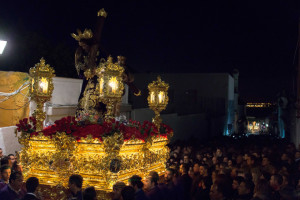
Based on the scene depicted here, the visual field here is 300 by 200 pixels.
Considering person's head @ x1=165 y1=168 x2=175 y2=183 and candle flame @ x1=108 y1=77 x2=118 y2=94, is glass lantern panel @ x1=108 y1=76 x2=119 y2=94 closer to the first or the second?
candle flame @ x1=108 y1=77 x2=118 y2=94

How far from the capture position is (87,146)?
7801 millimetres

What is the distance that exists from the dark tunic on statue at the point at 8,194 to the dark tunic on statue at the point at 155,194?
208 cm

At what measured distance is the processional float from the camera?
24.7 feet

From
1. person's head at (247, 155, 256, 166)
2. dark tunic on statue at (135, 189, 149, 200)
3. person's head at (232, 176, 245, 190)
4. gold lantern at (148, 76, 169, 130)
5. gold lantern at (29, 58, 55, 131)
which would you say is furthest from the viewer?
person's head at (247, 155, 256, 166)

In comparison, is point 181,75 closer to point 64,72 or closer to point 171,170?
point 64,72

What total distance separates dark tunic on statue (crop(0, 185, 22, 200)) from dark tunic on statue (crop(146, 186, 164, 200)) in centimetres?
208

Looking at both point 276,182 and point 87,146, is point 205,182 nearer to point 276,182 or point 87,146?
point 276,182

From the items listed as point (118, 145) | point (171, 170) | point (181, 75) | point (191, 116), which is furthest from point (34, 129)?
point (181, 75)

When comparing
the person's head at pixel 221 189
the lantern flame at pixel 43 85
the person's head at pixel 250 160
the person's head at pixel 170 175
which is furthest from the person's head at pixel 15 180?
the person's head at pixel 250 160

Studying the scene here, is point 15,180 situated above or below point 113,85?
below

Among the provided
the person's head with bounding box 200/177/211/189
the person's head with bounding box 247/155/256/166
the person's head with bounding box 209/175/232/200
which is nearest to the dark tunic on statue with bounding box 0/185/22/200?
the person's head with bounding box 209/175/232/200

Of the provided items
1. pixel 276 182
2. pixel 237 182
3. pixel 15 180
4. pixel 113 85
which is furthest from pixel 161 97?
pixel 15 180

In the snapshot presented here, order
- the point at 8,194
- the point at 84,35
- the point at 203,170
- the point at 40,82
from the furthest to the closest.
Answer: the point at 84,35 → the point at 203,170 → the point at 40,82 → the point at 8,194

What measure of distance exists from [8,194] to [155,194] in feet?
7.52
